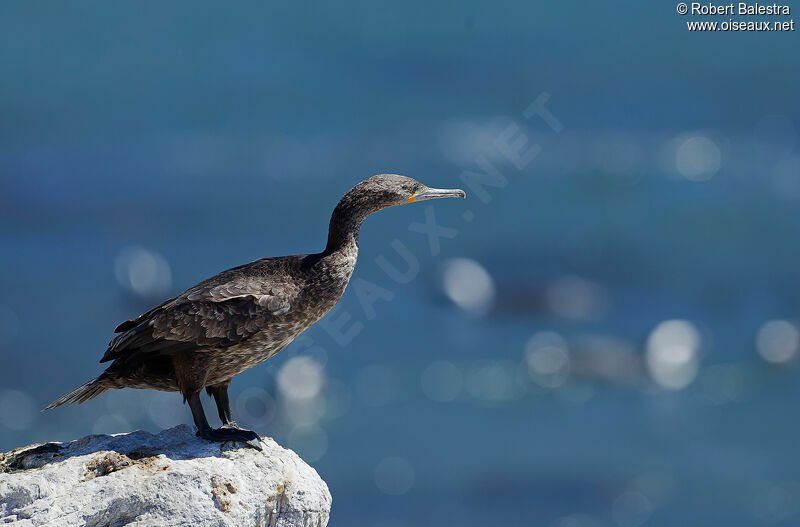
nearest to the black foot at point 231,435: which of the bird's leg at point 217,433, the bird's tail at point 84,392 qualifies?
the bird's leg at point 217,433

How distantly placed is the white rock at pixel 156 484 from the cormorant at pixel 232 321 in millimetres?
359

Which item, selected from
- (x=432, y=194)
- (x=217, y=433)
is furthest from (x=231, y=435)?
(x=432, y=194)

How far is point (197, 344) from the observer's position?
29.6ft

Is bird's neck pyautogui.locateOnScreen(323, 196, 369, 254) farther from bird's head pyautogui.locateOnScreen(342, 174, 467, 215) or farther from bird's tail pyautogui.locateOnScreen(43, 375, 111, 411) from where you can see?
bird's tail pyautogui.locateOnScreen(43, 375, 111, 411)

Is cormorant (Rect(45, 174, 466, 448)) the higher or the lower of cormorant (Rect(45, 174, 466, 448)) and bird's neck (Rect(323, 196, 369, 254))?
the lower

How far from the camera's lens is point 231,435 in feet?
29.3

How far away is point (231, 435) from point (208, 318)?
0.93 meters

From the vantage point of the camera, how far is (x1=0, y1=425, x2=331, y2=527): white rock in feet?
26.2

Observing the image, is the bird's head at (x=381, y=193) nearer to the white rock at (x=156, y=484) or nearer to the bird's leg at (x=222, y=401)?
the bird's leg at (x=222, y=401)

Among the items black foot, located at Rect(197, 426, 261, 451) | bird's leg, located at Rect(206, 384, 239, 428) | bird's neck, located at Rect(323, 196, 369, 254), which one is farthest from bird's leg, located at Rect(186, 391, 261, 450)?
bird's neck, located at Rect(323, 196, 369, 254)

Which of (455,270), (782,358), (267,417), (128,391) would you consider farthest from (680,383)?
(128,391)

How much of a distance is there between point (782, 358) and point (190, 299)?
106 ft

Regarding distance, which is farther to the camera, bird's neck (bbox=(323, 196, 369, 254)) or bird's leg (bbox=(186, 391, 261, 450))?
bird's neck (bbox=(323, 196, 369, 254))

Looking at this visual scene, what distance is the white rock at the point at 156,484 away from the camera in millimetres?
7984
